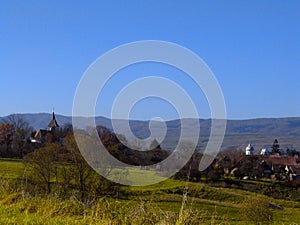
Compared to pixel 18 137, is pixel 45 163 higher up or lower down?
lower down

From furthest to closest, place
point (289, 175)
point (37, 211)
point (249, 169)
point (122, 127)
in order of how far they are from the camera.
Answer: point (289, 175) → point (249, 169) → point (122, 127) → point (37, 211)

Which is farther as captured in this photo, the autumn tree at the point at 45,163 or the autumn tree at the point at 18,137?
the autumn tree at the point at 18,137

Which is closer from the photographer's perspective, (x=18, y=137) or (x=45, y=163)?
(x=45, y=163)

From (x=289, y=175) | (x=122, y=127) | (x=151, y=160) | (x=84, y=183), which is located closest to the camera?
(x=122, y=127)

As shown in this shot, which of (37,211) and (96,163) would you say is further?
(96,163)

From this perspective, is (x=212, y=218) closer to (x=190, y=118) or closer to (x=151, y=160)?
(x=190, y=118)

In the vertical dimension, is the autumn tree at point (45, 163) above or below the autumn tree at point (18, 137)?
Answer: below

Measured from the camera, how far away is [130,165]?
2497cm

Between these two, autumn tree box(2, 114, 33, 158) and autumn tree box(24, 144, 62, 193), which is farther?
autumn tree box(2, 114, 33, 158)

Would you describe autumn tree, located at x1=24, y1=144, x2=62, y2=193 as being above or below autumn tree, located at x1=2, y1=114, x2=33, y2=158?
below

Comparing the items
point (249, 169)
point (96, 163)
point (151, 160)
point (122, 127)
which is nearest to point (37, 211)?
point (122, 127)

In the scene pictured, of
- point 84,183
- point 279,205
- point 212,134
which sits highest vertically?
point 212,134

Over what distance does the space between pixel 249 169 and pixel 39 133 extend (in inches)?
1318

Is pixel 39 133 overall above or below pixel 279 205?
above
